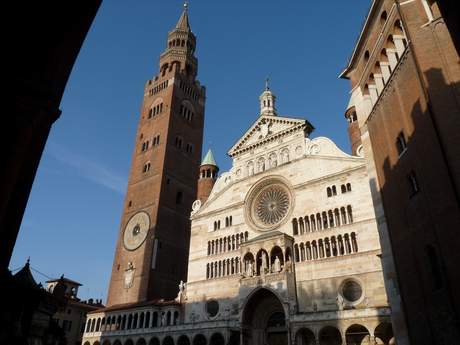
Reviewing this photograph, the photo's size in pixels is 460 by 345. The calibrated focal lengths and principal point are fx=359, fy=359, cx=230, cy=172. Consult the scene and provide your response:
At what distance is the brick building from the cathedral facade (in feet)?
24.4

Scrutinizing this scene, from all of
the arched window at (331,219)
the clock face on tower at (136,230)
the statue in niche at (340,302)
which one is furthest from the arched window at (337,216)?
the clock face on tower at (136,230)

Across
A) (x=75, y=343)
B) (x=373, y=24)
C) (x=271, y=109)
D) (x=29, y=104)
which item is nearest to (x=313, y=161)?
(x=271, y=109)

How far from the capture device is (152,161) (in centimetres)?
4656

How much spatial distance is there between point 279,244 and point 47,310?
18.6 m

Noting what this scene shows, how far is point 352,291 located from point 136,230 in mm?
26527

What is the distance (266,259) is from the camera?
28312 mm

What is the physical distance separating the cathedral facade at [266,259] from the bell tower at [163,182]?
226 millimetres

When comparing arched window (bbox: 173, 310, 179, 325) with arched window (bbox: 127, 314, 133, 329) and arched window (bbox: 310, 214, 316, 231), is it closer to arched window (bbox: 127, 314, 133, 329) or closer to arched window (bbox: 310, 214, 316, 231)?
arched window (bbox: 127, 314, 133, 329)

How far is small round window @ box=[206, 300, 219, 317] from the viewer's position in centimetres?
3045

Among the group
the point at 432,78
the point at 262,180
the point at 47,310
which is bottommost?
the point at 47,310

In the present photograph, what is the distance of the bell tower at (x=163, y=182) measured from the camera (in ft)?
129

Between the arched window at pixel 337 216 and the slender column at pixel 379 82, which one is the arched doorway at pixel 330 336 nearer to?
the arched window at pixel 337 216

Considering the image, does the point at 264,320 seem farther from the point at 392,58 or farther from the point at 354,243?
the point at 392,58

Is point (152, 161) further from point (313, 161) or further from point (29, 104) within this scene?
point (29, 104)
